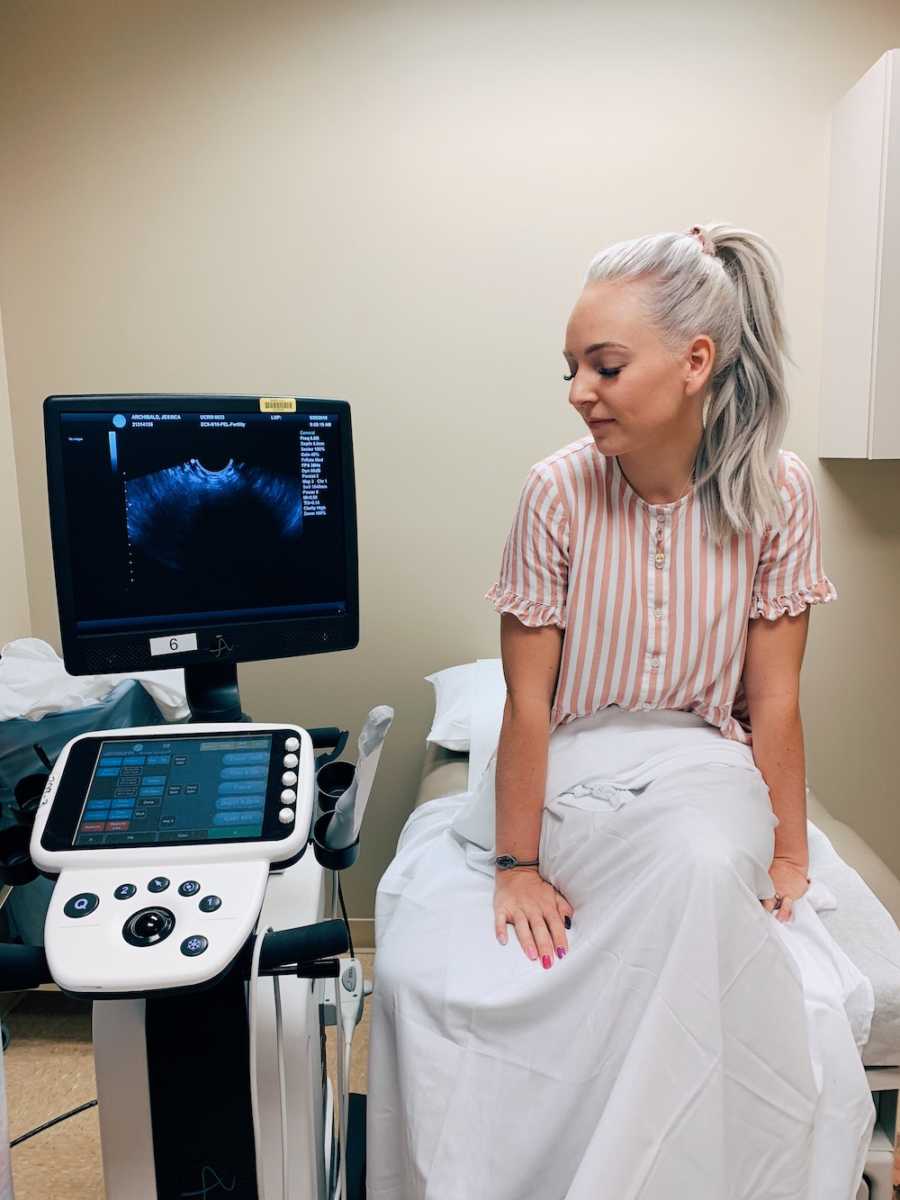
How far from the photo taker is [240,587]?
1219mm

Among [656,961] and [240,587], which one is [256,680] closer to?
[240,587]

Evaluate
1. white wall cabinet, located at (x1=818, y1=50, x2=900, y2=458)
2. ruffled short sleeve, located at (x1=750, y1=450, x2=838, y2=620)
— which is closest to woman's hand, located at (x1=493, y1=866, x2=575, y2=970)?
ruffled short sleeve, located at (x1=750, y1=450, x2=838, y2=620)

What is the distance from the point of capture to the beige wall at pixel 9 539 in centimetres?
226

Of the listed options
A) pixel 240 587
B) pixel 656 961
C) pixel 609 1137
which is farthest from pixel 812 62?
pixel 609 1137

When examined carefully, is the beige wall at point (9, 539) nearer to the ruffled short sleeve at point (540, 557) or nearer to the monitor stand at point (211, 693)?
the monitor stand at point (211, 693)

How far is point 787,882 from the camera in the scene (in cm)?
133

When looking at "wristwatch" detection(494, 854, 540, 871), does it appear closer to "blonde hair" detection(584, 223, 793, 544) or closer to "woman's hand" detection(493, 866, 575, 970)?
"woman's hand" detection(493, 866, 575, 970)

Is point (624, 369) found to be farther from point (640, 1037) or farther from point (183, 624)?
point (640, 1037)

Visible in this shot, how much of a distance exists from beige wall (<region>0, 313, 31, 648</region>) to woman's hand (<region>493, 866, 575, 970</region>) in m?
1.52

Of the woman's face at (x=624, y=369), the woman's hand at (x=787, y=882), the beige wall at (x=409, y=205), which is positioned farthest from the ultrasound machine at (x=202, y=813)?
the beige wall at (x=409, y=205)

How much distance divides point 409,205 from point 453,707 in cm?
120

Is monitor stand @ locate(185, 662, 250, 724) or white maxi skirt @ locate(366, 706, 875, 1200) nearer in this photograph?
white maxi skirt @ locate(366, 706, 875, 1200)

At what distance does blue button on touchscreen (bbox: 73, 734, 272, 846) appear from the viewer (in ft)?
3.02

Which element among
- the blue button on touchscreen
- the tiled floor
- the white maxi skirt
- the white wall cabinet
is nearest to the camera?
the blue button on touchscreen
